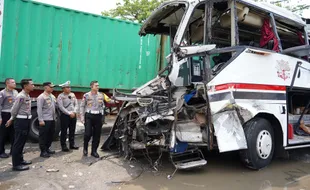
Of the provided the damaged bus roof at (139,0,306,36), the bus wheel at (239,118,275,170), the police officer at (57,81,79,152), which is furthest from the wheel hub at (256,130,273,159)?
the police officer at (57,81,79,152)

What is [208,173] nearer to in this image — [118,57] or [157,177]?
[157,177]

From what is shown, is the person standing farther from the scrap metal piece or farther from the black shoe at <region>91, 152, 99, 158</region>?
the scrap metal piece

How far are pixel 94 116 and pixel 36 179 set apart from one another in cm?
149

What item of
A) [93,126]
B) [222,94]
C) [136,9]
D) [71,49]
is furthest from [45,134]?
[136,9]


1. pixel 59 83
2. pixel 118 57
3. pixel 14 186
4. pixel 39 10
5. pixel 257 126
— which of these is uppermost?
pixel 39 10

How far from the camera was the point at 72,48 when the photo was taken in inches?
242

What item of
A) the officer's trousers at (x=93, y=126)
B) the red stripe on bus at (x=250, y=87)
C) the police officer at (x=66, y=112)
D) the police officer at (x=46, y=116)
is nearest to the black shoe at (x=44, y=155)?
the police officer at (x=46, y=116)

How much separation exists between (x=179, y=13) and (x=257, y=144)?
105 inches

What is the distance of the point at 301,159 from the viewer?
17.5 ft

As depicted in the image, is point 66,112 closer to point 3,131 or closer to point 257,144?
point 3,131

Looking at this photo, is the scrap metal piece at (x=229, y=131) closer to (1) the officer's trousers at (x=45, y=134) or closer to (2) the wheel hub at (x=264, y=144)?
(2) the wheel hub at (x=264, y=144)

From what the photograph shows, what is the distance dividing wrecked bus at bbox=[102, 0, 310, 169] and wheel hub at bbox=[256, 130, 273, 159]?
0.02 m

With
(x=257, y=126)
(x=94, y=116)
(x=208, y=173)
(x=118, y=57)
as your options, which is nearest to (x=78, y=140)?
(x=94, y=116)

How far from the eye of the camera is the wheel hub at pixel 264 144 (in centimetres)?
406
